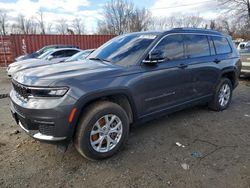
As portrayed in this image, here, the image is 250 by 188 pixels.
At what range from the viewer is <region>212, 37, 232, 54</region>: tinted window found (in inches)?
197

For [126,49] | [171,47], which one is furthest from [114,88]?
[171,47]

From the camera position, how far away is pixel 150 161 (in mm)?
3125

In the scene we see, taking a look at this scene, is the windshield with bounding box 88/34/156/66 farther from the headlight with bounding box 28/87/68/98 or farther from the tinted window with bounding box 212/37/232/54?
the tinted window with bounding box 212/37/232/54

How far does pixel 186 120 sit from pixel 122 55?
6.64ft

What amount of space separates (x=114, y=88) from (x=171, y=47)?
149 cm

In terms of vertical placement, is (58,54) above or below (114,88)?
below

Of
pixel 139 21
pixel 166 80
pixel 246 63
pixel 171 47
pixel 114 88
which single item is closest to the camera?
pixel 114 88

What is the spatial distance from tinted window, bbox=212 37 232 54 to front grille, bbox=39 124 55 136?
12.8 ft

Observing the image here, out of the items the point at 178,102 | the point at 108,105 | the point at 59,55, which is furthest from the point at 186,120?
the point at 59,55

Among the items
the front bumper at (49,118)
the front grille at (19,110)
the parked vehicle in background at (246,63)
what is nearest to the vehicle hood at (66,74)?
the front bumper at (49,118)

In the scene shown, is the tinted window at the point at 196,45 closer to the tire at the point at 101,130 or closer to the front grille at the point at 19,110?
the tire at the point at 101,130

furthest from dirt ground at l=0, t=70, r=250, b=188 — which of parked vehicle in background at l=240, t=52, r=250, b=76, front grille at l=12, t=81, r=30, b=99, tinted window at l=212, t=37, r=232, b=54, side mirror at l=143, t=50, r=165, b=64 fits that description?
parked vehicle in background at l=240, t=52, r=250, b=76

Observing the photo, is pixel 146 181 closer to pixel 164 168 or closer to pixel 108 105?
pixel 164 168

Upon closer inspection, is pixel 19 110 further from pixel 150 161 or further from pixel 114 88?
pixel 150 161
